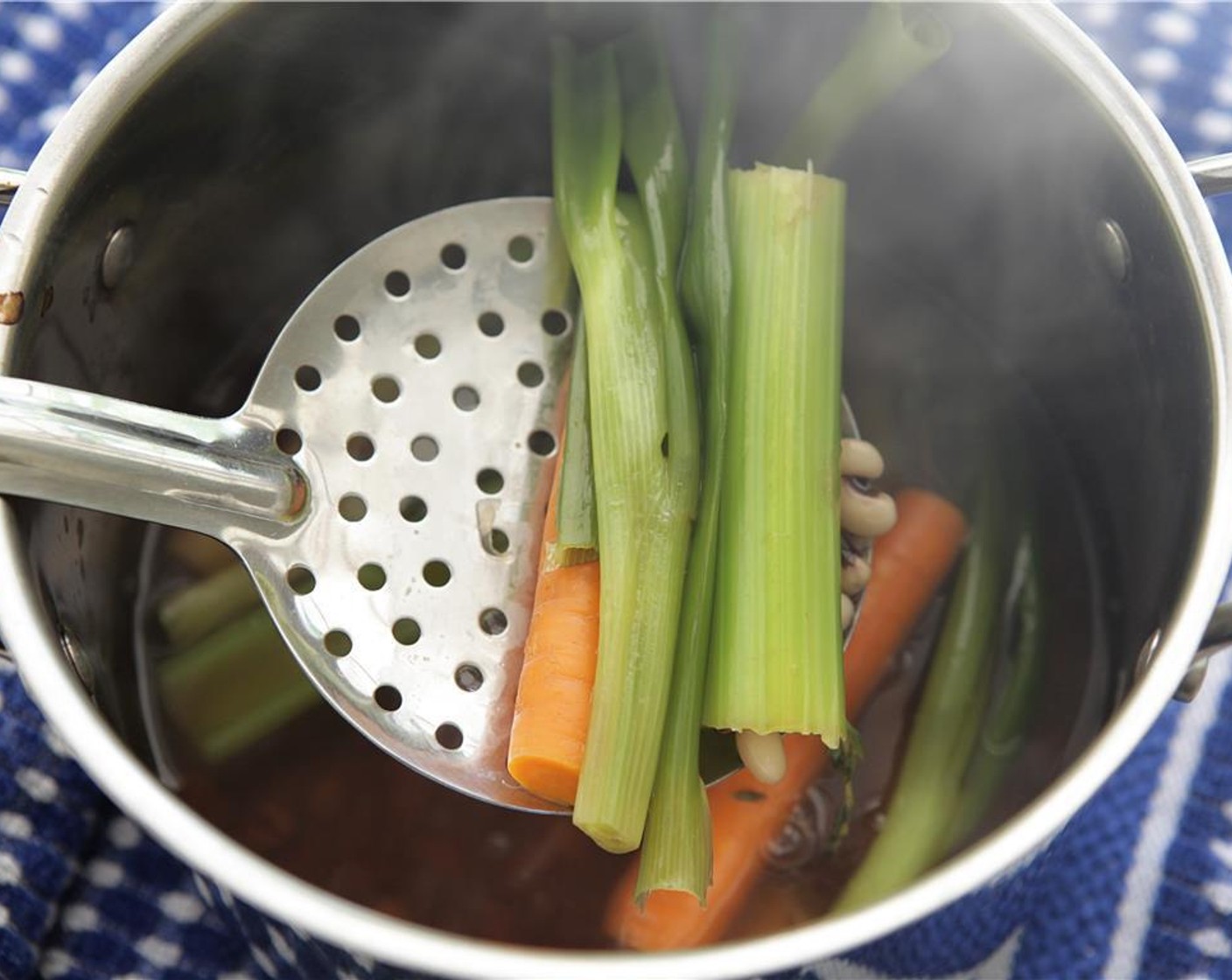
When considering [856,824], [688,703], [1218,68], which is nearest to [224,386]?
[688,703]

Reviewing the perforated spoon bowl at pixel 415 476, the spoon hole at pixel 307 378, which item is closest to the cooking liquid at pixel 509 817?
the perforated spoon bowl at pixel 415 476

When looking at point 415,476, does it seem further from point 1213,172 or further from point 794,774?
point 1213,172

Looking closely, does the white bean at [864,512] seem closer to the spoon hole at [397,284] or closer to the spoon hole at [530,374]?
the spoon hole at [530,374]

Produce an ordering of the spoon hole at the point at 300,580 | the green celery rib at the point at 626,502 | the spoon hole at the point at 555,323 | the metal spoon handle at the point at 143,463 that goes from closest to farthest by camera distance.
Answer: the metal spoon handle at the point at 143,463, the green celery rib at the point at 626,502, the spoon hole at the point at 300,580, the spoon hole at the point at 555,323

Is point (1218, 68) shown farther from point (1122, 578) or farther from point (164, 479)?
point (164, 479)

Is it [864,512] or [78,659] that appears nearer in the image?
[78,659]

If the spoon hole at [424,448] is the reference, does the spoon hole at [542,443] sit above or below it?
above

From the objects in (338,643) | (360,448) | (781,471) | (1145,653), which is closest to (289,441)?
(360,448)
